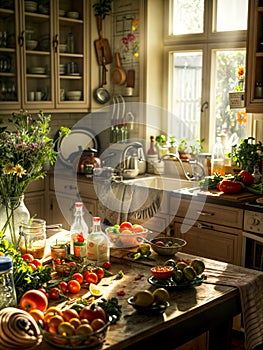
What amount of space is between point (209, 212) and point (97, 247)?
1609 mm

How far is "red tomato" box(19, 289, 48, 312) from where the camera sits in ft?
6.45

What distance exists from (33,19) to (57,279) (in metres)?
3.20

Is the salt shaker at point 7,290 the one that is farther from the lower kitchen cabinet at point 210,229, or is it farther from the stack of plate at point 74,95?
the stack of plate at point 74,95

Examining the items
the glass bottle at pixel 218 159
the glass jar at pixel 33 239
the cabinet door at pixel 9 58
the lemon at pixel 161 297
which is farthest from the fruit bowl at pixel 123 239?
the cabinet door at pixel 9 58

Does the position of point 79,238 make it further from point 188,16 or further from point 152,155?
point 188,16

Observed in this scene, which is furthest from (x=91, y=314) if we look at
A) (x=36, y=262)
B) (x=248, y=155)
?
(x=248, y=155)

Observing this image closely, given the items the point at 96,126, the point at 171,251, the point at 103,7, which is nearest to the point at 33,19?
the point at 103,7

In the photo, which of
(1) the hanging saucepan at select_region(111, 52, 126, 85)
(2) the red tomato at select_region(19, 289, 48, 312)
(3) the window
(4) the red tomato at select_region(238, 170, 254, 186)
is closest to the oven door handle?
(4) the red tomato at select_region(238, 170, 254, 186)

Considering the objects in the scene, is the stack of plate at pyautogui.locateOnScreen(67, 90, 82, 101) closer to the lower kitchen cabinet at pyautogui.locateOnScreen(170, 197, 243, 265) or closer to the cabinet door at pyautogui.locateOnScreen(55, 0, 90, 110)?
the cabinet door at pyautogui.locateOnScreen(55, 0, 90, 110)

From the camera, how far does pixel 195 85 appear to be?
16.5 ft

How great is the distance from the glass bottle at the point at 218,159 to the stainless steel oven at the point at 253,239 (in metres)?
0.93

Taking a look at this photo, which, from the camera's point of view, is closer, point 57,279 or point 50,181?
point 57,279

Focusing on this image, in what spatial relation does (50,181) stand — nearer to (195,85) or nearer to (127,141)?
(127,141)

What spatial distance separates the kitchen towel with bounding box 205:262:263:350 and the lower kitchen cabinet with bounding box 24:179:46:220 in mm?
2939
